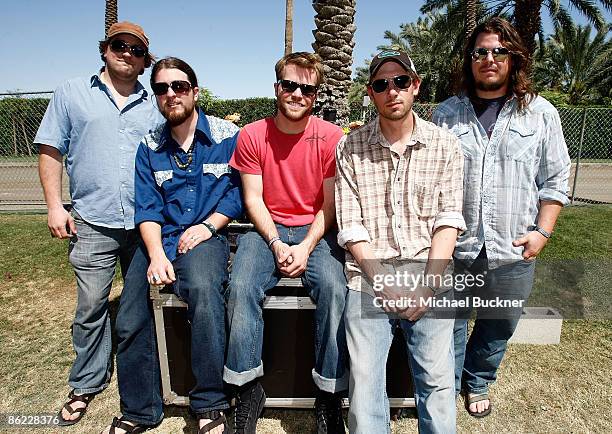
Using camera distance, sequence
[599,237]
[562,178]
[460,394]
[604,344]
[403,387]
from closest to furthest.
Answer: [562,178] < [403,387] < [460,394] < [604,344] < [599,237]

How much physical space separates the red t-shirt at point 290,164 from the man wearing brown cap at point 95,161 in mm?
709

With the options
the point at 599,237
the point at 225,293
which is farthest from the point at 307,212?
the point at 599,237

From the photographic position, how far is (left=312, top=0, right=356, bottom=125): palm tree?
7.92m

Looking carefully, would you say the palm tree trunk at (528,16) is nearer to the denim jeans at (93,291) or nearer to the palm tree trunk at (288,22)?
the palm tree trunk at (288,22)

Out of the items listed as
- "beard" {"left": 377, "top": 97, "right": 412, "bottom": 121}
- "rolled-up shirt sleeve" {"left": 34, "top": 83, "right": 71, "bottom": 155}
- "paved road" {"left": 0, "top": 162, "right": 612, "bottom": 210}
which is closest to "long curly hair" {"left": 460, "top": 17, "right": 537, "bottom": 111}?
"beard" {"left": 377, "top": 97, "right": 412, "bottom": 121}

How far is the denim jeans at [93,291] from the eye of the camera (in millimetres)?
2869

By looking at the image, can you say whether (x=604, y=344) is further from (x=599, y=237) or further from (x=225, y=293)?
(x=599, y=237)

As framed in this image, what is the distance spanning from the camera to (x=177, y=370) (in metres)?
2.79

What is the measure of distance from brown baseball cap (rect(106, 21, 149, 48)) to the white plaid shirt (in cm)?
159

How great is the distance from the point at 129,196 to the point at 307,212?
3.75ft

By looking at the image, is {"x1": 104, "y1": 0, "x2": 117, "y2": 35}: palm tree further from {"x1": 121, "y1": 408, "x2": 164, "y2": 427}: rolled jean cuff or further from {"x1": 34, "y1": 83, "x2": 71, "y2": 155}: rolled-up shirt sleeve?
{"x1": 121, "y1": 408, "x2": 164, "y2": 427}: rolled jean cuff

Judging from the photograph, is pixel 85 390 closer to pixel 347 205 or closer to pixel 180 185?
pixel 180 185

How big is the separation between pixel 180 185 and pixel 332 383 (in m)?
1.48

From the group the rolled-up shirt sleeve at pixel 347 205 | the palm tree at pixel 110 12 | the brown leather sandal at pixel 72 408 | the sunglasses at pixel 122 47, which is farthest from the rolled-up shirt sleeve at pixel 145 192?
the palm tree at pixel 110 12
